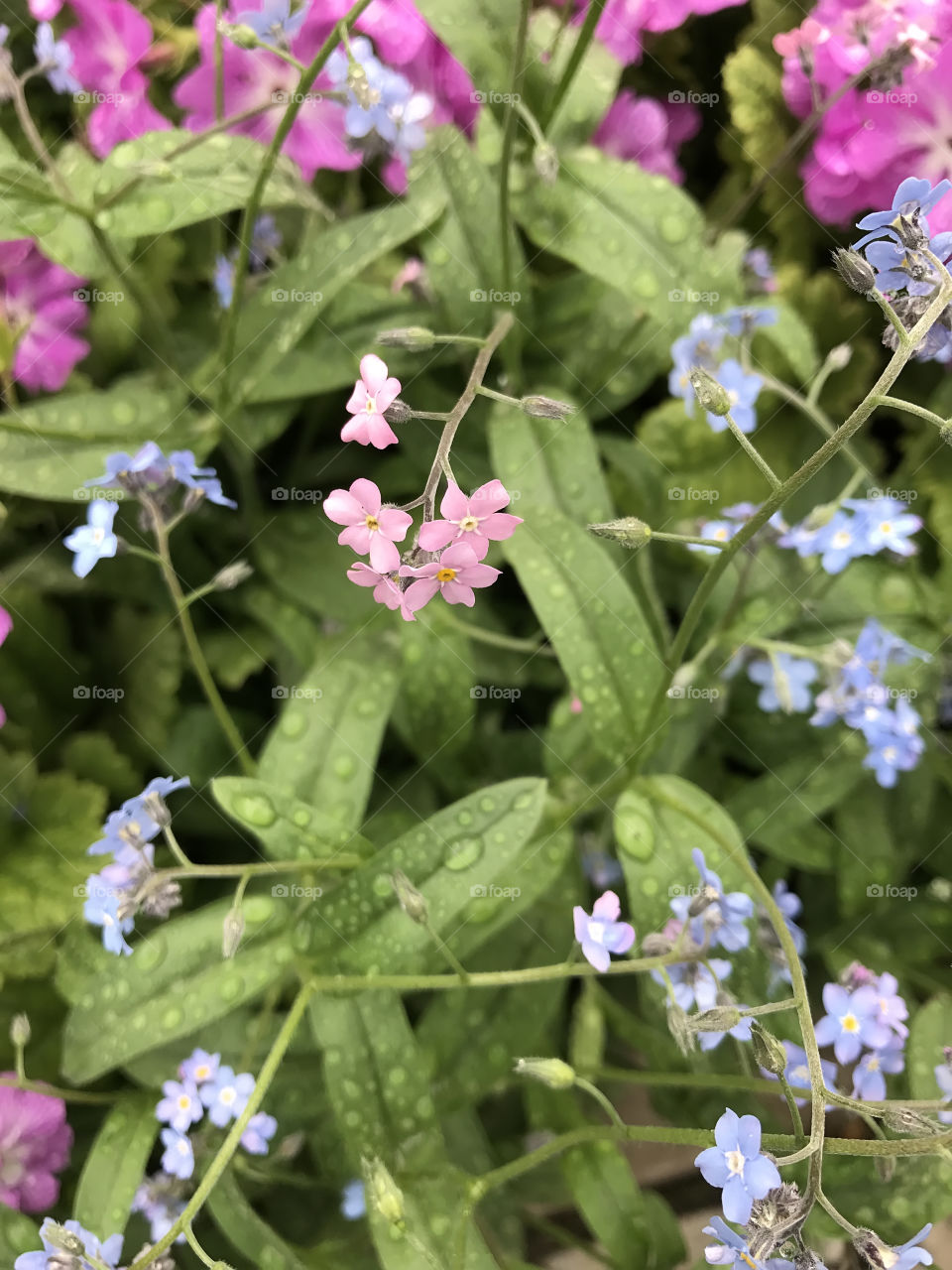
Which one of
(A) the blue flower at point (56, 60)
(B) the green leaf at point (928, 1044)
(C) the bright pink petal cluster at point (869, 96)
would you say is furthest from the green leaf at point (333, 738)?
(C) the bright pink petal cluster at point (869, 96)

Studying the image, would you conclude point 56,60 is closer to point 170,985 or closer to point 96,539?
point 96,539

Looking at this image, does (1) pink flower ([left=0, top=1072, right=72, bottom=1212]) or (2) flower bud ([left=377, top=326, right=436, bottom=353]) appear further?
(1) pink flower ([left=0, top=1072, right=72, bottom=1212])

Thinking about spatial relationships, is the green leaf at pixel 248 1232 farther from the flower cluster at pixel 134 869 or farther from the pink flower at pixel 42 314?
the pink flower at pixel 42 314

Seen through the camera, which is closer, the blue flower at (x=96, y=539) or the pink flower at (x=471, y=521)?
the pink flower at (x=471, y=521)

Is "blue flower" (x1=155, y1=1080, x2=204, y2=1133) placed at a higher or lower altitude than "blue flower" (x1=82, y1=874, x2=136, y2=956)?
lower

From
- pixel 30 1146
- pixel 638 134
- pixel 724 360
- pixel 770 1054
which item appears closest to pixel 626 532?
pixel 770 1054

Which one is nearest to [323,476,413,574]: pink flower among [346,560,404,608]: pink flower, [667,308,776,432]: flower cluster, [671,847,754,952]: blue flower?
[346,560,404,608]: pink flower

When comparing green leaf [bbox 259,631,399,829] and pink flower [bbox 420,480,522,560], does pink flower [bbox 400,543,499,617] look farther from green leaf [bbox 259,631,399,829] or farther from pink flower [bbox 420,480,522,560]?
green leaf [bbox 259,631,399,829]
